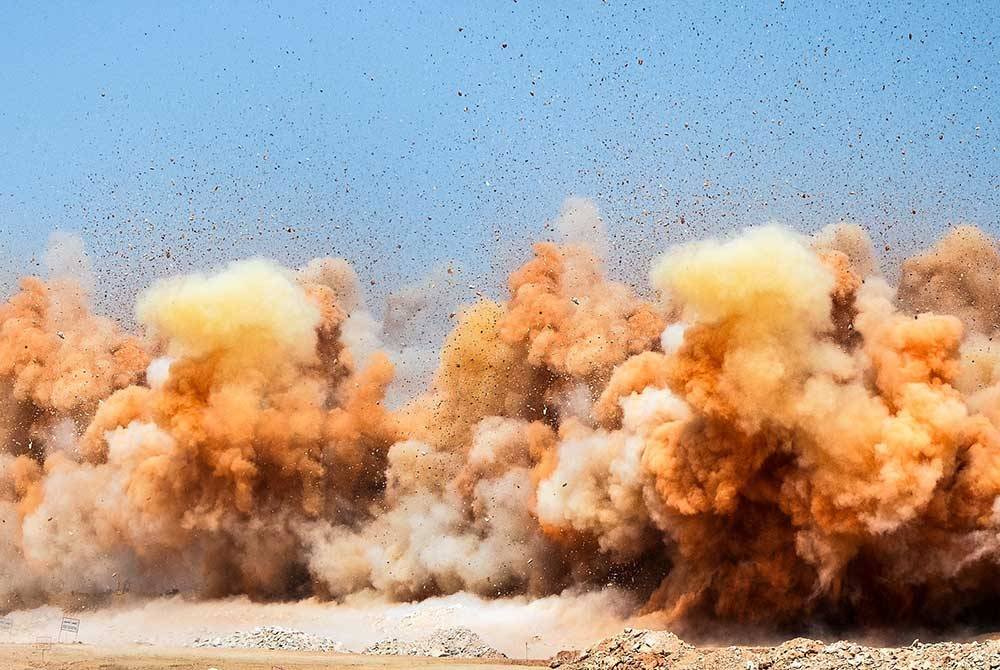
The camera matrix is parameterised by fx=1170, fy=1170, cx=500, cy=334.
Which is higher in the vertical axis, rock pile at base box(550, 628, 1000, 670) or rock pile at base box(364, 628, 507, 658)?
rock pile at base box(364, 628, 507, 658)

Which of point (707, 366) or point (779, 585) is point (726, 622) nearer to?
point (779, 585)

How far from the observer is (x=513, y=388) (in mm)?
56969

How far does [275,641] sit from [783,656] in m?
21.3

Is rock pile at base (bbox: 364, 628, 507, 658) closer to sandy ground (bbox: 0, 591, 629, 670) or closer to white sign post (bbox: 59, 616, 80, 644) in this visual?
sandy ground (bbox: 0, 591, 629, 670)

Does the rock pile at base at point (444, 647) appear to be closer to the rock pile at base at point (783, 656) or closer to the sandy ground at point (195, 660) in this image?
the sandy ground at point (195, 660)

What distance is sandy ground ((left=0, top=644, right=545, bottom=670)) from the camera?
121 ft

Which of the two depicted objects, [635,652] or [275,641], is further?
[275,641]

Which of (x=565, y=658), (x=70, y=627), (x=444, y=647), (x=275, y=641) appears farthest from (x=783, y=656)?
(x=70, y=627)

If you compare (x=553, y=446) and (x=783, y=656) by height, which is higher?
(x=553, y=446)

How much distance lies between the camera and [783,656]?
30547 mm

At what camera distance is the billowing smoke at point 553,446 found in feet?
123

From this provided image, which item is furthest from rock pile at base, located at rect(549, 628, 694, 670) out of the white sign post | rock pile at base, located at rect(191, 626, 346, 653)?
the white sign post

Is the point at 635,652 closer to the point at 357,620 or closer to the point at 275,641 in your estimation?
the point at 275,641

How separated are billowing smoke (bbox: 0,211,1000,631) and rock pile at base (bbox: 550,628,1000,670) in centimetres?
694
